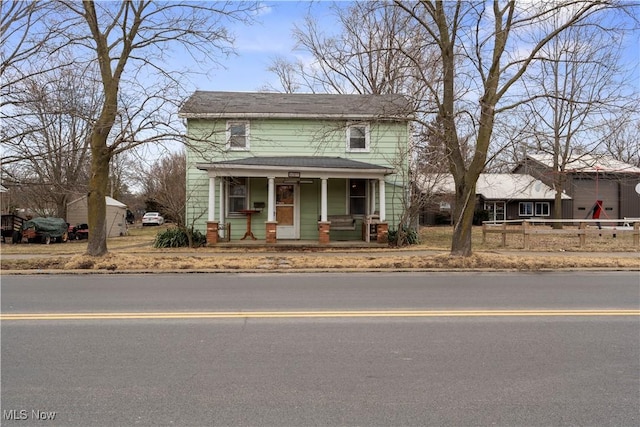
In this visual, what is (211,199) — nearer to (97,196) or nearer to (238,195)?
(238,195)

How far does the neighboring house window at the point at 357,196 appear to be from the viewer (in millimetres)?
18875

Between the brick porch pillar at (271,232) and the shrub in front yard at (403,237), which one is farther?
the shrub in front yard at (403,237)

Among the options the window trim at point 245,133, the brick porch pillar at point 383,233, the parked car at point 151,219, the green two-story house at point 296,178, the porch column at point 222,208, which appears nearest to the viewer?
the brick porch pillar at point 383,233

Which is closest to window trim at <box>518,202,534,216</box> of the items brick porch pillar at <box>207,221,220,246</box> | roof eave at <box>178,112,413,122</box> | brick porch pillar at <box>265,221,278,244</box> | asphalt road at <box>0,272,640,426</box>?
roof eave at <box>178,112,413,122</box>

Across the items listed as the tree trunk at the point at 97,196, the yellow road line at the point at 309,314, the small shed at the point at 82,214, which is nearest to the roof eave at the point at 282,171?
the tree trunk at the point at 97,196

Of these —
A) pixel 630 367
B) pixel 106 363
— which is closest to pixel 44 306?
pixel 106 363

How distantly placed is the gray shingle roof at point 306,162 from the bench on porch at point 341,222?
2060 mm

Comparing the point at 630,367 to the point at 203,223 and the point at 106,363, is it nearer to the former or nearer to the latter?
the point at 106,363

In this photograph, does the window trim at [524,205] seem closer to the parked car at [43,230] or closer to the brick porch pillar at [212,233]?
the brick porch pillar at [212,233]

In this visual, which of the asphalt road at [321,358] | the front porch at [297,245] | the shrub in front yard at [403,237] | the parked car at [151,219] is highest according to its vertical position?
the parked car at [151,219]

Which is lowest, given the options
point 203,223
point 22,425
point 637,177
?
point 22,425

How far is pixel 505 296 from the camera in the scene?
317 inches

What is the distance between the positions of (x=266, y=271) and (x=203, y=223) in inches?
316

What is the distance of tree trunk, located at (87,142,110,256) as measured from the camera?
12.3 meters
